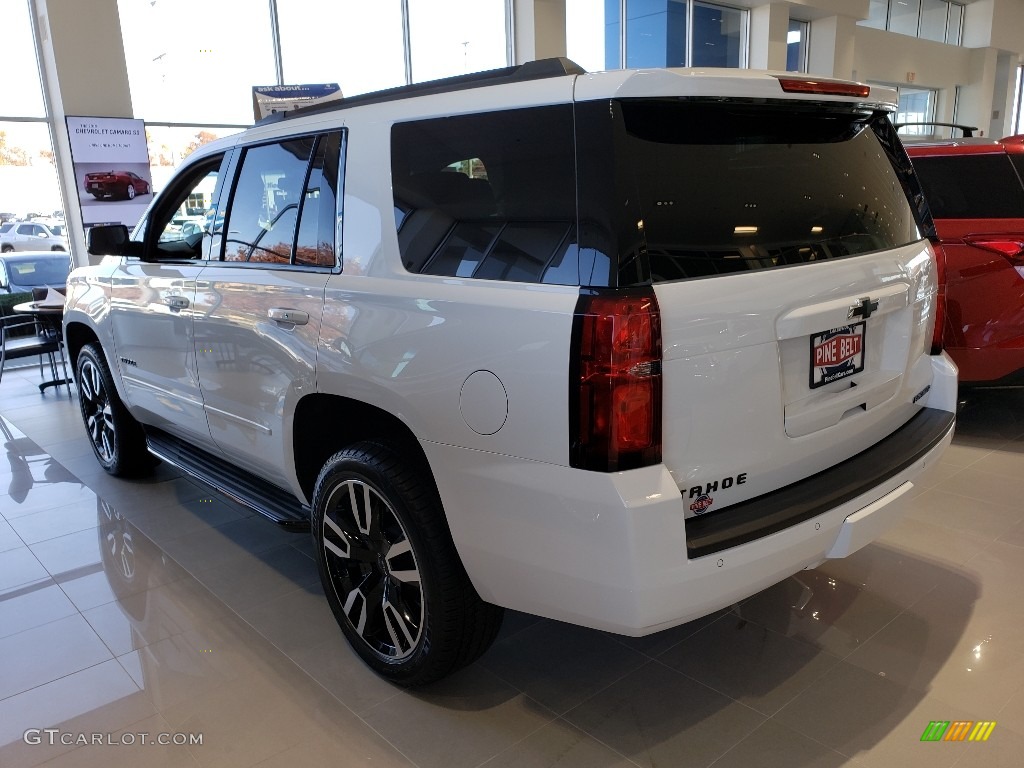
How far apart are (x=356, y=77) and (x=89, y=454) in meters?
6.61

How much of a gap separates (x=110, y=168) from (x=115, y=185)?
191mm

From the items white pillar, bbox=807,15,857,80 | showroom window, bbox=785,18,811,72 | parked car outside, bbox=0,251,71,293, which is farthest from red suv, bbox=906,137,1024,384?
showroom window, bbox=785,18,811,72

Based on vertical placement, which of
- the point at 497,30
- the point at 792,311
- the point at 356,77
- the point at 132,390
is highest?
the point at 497,30

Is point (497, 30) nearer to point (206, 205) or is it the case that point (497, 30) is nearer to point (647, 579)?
point (206, 205)

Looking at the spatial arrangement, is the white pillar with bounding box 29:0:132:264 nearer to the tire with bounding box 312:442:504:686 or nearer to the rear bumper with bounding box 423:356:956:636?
the tire with bounding box 312:442:504:686

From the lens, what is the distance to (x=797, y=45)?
14352 mm

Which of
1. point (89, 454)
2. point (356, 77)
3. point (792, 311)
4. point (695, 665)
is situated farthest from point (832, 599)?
point (356, 77)

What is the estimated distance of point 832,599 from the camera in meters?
2.58

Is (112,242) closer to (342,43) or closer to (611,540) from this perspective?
(611,540)

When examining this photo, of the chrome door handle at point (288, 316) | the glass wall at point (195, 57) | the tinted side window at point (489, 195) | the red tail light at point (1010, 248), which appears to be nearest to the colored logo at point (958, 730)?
the tinted side window at point (489, 195)

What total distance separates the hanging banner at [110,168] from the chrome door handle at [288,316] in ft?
21.1

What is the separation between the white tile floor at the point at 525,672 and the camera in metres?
1.96

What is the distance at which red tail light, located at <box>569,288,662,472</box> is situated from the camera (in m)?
1.52

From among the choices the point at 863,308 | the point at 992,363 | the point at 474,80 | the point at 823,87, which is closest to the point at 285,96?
the point at 474,80
